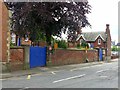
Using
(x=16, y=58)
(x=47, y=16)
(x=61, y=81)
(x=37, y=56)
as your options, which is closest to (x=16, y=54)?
(x=16, y=58)

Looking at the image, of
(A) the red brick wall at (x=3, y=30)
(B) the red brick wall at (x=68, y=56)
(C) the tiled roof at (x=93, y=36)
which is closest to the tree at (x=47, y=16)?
(B) the red brick wall at (x=68, y=56)

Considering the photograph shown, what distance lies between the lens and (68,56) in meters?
40.4

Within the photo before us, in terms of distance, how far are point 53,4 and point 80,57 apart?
16.1 metres

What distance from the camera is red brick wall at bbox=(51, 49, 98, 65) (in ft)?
120

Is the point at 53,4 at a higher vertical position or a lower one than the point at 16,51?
higher

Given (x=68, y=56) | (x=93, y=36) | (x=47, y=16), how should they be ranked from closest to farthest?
(x=47, y=16) < (x=68, y=56) < (x=93, y=36)

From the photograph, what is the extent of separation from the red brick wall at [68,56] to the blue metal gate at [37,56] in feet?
6.31

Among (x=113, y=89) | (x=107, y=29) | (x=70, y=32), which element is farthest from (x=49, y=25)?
(x=107, y=29)

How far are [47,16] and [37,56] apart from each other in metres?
4.29

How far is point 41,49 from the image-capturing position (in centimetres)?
3334

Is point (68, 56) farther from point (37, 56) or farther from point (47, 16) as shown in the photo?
point (47, 16)

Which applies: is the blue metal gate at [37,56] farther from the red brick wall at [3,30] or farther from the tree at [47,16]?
the red brick wall at [3,30]

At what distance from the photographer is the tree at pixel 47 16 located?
101 feet

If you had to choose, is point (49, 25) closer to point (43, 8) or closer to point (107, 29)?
point (43, 8)
